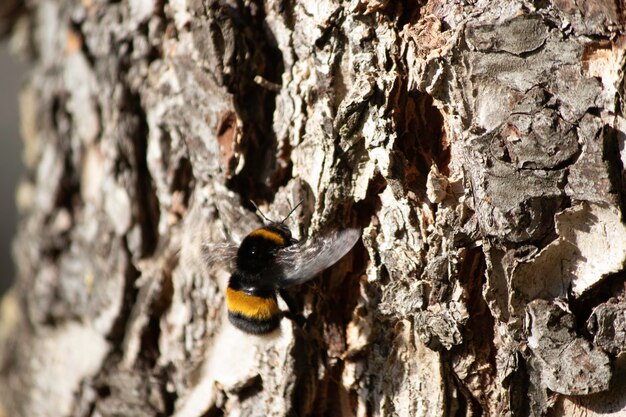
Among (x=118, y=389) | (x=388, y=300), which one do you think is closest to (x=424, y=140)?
(x=388, y=300)

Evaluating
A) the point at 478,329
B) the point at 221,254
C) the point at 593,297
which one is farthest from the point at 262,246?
the point at 593,297

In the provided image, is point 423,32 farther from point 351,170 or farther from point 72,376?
point 72,376

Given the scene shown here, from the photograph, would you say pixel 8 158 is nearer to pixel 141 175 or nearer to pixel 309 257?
pixel 141 175

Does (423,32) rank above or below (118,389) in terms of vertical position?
above

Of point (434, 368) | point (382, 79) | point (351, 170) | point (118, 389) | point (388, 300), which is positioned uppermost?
point (382, 79)

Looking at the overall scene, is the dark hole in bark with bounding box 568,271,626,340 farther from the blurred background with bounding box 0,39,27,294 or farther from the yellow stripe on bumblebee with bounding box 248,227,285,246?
the blurred background with bounding box 0,39,27,294

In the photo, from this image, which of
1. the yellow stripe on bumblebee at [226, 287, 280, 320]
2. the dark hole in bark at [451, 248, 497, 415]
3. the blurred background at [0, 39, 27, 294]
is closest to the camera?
the dark hole in bark at [451, 248, 497, 415]

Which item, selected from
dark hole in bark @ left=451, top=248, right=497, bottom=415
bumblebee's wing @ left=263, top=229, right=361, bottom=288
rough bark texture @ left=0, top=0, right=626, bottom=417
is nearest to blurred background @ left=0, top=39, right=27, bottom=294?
rough bark texture @ left=0, top=0, right=626, bottom=417
